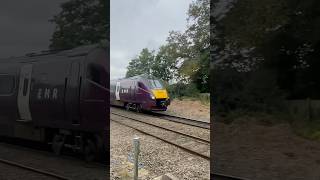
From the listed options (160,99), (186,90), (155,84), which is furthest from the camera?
(160,99)

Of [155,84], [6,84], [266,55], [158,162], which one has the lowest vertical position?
[158,162]

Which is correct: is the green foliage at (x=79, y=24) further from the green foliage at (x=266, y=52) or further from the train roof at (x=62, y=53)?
the green foliage at (x=266, y=52)

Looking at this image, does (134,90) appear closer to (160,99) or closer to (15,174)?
(160,99)

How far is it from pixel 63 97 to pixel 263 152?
11.4 feet

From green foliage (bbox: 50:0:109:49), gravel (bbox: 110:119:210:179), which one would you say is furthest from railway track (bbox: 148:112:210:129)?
green foliage (bbox: 50:0:109:49)

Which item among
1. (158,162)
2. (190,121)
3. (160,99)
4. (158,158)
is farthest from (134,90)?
(158,162)

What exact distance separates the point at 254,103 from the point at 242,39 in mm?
1220

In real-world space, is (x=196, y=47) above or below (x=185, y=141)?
above

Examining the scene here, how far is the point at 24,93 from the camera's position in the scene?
210 inches

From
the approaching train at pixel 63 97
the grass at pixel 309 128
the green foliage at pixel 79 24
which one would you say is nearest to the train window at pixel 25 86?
the approaching train at pixel 63 97

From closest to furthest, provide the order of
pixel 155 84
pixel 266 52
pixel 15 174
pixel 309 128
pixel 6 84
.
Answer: pixel 15 174, pixel 6 84, pixel 266 52, pixel 309 128, pixel 155 84

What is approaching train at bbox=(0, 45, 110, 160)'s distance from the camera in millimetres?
4668

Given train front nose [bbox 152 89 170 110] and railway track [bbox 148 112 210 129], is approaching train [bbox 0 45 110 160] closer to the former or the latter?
railway track [bbox 148 112 210 129]

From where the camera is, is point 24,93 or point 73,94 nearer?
point 73,94
